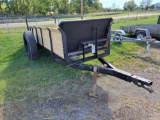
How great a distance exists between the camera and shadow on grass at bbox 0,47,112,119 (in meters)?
2.76

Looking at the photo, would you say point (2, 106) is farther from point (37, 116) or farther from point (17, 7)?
point (17, 7)

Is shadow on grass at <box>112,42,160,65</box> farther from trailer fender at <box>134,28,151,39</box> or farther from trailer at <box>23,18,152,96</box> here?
trailer at <box>23,18,152,96</box>

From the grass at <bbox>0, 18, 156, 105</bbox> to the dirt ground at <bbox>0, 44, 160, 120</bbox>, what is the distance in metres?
0.22

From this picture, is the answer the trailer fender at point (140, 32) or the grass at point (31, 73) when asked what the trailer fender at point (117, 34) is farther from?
the trailer fender at point (140, 32)

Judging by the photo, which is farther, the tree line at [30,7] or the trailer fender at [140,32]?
the tree line at [30,7]

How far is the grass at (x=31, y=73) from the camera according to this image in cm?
342

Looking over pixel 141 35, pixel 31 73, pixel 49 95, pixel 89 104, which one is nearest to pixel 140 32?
pixel 141 35

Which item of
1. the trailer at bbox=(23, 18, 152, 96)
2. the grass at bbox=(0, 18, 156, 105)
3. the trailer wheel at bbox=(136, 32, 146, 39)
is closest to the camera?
the trailer at bbox=(23, 18, 152, 96)

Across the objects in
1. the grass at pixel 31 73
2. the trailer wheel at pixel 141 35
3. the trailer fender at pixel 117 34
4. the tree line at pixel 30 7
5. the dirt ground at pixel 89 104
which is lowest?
the dirt ground at pixel 89 104

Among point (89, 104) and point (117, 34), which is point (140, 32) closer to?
point (117, 34)

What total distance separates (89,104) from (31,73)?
214 cm

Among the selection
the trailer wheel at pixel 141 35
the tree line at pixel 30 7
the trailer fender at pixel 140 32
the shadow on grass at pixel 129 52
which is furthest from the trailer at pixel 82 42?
the tree line at pixel 30 7

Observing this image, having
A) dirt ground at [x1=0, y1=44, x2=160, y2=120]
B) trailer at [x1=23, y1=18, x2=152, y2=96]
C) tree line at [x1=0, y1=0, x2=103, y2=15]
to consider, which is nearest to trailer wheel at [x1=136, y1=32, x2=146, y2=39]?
dirt ground at [x1=0, y1=44, x2=160, y2=120]

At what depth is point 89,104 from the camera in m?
3.00
